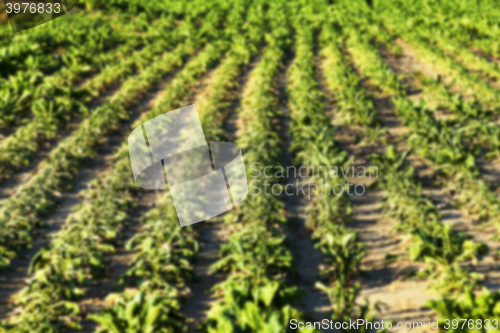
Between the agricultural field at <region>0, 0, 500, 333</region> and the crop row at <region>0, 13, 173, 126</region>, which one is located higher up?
the crop row at <region>0, 13, 173, 126</region>

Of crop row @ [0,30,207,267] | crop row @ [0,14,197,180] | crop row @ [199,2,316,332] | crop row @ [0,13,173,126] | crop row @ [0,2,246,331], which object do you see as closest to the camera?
crop row @ [199,2,316,332]

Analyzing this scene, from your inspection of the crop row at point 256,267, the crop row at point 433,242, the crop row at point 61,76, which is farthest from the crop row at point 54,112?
the crop row at point 433,242

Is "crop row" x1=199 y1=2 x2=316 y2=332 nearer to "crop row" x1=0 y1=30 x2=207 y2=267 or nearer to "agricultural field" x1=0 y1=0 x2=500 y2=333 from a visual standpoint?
"agricultural field" x1=0 y1=0 x2=500 y2=333

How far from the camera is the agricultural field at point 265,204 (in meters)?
4.59

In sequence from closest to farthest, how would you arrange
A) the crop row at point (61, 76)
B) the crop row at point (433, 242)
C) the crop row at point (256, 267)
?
1. the crop row at point (256, 267)
2. the crop row at point (433, 242)
3. the crop row at point (61, 76)

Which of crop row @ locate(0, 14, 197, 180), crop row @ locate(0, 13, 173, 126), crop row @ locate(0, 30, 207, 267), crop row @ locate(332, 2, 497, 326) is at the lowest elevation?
crop row @ locate(332, 2, 497, 326)

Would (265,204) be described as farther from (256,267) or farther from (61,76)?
(61,76)

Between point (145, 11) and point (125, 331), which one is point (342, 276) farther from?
point (145, 11)

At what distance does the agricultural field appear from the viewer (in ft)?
15.1

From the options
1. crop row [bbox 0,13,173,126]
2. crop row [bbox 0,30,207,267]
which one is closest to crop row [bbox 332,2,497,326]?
crop row [bbox 0,30,207,267]

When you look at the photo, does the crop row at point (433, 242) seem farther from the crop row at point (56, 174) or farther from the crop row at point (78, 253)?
the crop row at point (56, 174)

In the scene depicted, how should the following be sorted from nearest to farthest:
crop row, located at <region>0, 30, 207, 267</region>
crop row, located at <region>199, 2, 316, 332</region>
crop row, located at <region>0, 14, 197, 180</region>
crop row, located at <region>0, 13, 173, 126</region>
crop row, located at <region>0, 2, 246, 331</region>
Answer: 1. crop row, located at <region>199, 2, 316, 332</region>
2. crop row, located at <region>0, 2, 246, 331</region>
3. crop row, located at <region>0, 30, 207, 267</region>
4. crop row, located at <region>0, 14, 197, 180</region>
5. crop row, located at <region>0, 13, 173, 126</region>

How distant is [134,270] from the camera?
519 cm

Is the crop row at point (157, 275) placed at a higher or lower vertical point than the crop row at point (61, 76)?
lower
